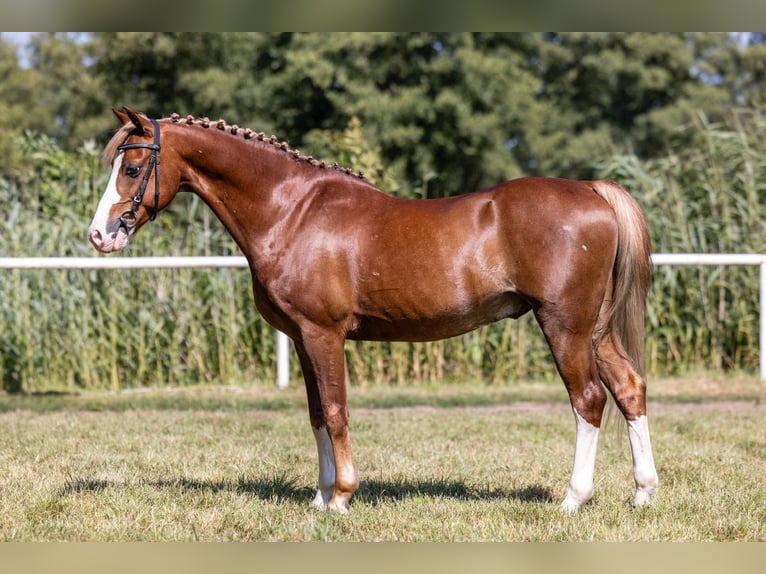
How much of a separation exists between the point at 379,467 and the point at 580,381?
184cm

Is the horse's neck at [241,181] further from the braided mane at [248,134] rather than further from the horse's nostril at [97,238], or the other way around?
the horse's nostril at [97,238]

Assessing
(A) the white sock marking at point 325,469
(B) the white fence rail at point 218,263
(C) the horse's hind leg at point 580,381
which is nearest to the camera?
(C) the horse's hind leg at point 580,381

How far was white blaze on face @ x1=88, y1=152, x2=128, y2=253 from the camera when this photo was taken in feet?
14.0

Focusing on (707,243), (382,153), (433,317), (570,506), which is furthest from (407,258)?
(382,153)

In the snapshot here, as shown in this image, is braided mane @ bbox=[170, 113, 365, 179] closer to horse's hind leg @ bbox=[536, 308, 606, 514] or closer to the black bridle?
the black bridle

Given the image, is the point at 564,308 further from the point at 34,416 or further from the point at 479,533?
the point at 34,416

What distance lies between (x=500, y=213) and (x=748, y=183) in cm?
711

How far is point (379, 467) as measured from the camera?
18.4ft

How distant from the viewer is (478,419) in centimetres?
750

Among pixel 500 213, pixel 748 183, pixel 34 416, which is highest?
pixel 748 183

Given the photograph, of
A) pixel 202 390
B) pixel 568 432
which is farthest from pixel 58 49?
pixel 568 432

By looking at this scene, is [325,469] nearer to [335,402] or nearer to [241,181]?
[335,402]

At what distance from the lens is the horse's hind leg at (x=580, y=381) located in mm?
4238

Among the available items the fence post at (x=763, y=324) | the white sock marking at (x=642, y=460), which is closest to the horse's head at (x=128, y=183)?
the white sock marking at (x=642, y=460)
